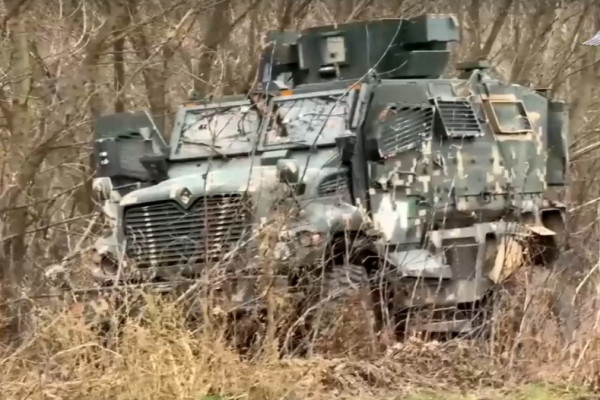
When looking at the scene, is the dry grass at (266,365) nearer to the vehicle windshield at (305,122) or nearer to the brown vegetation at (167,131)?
the brown vegetation at (167,131)

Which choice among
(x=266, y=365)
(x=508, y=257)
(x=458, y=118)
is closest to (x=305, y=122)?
(x=458, y=118)

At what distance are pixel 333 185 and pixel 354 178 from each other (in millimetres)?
326

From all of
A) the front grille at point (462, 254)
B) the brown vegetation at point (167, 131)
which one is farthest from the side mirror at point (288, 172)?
the front grille at point (462, 254)

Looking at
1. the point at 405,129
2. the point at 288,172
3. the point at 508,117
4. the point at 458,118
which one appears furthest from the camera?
the point at 508,117

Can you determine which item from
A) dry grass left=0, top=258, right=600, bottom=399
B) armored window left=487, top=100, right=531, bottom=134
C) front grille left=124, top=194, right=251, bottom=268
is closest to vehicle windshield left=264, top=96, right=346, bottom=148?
front grille left=124, top=194, right=251, bottom=268

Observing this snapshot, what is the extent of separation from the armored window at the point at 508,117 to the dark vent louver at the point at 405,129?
1096 millimetres

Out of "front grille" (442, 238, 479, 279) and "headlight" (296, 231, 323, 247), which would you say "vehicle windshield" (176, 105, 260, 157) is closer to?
"front grille" (442, 238, 479, 279)

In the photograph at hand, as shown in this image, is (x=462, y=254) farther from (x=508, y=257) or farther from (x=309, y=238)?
(x=309, y=238)

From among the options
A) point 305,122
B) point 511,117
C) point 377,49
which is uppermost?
point 377,49

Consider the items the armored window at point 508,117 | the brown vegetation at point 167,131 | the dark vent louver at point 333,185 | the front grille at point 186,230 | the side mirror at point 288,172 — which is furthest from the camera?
the armored window at point 508,117

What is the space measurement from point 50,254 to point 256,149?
413 centimetres

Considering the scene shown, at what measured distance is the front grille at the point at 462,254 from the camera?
34.4 feet

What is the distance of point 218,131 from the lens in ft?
36.9

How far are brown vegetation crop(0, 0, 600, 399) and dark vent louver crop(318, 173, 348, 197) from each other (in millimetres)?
1613
